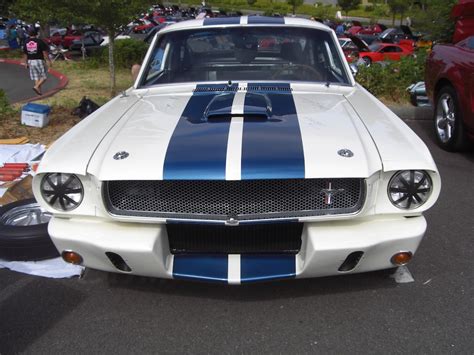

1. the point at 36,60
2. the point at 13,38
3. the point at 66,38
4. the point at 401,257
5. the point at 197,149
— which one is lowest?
the point at 13,38

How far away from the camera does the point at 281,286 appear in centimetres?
295

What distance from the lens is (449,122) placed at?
5715mm

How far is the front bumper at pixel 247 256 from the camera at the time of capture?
2420mm

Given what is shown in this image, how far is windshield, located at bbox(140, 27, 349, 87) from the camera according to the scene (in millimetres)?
3836

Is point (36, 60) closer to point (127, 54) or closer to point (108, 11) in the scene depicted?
point (108, 11)

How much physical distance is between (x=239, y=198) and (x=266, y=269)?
15.7 inches

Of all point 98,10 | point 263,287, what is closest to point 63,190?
point 263,287

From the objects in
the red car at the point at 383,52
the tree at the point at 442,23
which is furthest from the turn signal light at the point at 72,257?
the red car at the point at 383,52

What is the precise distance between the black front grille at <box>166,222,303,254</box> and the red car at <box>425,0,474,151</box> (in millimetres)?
3436

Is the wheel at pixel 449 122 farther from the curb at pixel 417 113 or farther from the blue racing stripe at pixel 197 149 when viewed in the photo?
the blue racing stripe at pixel 197 149

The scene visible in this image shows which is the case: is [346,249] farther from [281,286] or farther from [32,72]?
[32,72]

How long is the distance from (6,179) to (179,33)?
7.89 feet

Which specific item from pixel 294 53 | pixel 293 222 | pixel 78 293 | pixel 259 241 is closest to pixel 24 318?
pixel 78 293

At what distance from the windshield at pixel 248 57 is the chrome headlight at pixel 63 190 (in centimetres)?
154
